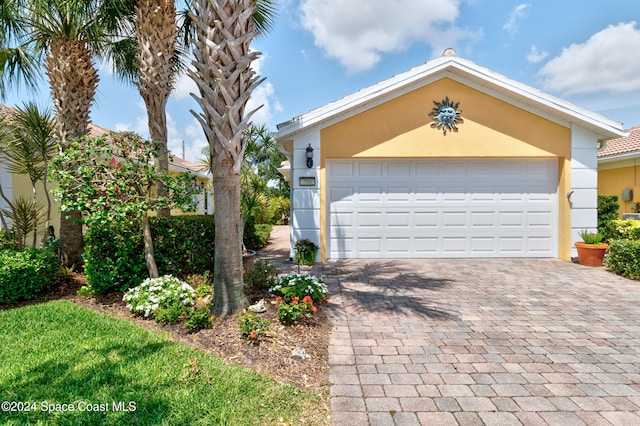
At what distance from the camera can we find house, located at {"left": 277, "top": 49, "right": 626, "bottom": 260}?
8.36 m

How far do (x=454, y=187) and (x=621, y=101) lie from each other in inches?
464

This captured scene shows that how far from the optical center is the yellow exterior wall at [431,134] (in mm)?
8492

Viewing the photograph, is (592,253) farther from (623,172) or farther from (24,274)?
(24,274)

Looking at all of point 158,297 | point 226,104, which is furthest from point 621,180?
point 158,297

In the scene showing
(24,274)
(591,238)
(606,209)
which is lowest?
(24,274)

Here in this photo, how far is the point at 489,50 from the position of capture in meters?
9.88

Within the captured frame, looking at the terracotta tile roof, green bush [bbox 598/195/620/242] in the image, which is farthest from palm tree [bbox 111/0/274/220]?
the terracotta tile roof

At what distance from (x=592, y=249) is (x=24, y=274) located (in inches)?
466

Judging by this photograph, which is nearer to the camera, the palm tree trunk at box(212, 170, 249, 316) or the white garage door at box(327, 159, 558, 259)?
the palm tree trunk at box(212, 170, 249, 316)

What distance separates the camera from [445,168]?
888 centimetres

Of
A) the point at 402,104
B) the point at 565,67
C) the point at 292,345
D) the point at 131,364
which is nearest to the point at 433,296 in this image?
the point at 292,345

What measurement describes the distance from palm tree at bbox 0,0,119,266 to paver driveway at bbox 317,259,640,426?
20.1ft

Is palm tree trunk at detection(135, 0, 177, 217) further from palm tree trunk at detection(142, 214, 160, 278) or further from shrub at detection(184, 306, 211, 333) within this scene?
shrub at detection(184, 306, 211, 333)

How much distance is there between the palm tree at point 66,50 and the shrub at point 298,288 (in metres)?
4.52
